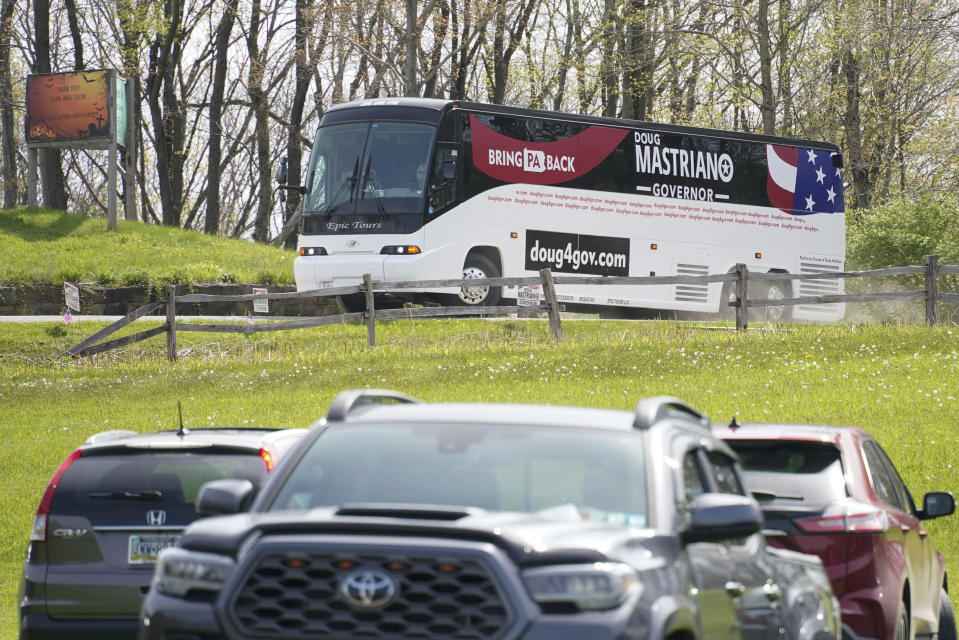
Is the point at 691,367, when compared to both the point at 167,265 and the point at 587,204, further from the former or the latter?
the point at 167,265

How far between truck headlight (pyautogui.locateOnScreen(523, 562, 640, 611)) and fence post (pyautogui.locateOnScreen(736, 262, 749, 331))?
19082mm

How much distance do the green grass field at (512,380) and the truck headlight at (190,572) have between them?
9266 millimetres

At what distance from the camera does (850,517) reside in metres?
6.87

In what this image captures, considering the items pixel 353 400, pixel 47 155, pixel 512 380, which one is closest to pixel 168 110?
pixel 47 155

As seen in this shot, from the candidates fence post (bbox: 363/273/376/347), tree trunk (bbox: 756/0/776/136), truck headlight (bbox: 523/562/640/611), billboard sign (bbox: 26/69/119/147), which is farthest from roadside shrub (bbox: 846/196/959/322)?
truck headlight (bbox: 523/562/640/611)

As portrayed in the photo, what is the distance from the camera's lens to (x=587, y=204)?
2772cm

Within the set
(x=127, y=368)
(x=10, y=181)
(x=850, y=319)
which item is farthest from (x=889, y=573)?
(x=10, y=181)

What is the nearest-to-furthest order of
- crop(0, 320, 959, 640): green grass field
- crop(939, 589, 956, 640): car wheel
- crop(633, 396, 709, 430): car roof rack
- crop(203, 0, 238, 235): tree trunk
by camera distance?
crop(633, 396, 709, 430): car roof rack < crop(939, 589, 956, 640): car wheel < crop(0, 320, 959, 640): green grass field < crop(203, 0, 238, 235): tree trunk

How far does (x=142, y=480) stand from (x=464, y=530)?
3418 millimetres

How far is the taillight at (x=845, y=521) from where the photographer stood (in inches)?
269

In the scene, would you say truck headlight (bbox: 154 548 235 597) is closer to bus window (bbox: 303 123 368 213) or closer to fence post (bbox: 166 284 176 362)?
fence post (bbox: 166 284 176 362)

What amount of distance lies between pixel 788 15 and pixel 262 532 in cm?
3649

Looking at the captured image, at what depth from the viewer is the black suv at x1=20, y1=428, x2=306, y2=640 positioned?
6863 mm

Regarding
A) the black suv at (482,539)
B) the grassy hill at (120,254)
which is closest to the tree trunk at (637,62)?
the grassy hill at (120,254)
